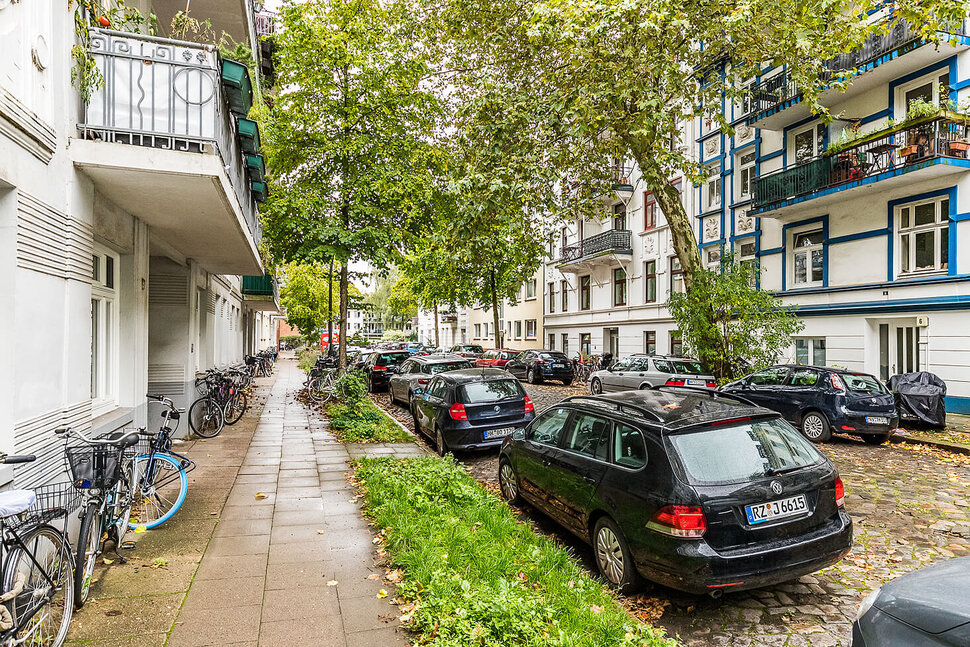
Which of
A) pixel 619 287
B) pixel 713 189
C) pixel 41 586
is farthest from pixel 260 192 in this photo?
pixel 619 287

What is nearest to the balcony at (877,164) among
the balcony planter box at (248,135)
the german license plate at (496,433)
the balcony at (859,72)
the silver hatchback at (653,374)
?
the balcony at (859,72)

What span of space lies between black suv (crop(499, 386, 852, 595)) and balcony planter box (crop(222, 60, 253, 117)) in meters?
6.03

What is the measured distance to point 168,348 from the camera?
10.1 meters

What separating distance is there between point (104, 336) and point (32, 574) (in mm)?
4122

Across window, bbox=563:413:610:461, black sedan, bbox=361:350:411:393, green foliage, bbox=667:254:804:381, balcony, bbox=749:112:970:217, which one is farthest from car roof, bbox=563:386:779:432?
black sedan, bbox=361:350:411:393

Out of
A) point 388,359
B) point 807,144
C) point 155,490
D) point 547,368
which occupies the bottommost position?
Answer: point 547,368

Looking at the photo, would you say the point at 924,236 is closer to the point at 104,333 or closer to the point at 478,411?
the point at 478,411

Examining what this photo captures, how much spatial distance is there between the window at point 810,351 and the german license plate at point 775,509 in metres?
15.6

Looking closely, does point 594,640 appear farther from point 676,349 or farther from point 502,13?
point 676,349

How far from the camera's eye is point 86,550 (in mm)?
3844

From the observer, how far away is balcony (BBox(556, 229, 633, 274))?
27.3 metres

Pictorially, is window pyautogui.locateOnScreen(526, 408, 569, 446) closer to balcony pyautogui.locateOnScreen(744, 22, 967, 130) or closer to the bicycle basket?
the bicycle basket

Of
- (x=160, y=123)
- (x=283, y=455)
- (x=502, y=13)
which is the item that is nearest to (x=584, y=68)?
(x=502, y=13)

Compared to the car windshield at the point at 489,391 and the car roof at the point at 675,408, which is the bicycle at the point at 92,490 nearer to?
the car roof at the point at 675,408
